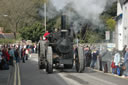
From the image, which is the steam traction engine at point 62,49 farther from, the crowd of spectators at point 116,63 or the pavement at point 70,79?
the crowd of spectators at point 116,63

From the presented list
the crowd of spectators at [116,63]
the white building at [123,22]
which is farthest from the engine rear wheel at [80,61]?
the white building at [123,22]

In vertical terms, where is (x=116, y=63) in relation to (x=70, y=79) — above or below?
above

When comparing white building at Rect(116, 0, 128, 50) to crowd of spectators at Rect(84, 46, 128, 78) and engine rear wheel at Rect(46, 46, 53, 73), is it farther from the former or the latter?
engine rear wheel at Rect(46, 46, 53, 73)

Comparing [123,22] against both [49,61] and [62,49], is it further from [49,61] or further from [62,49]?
[49,61]

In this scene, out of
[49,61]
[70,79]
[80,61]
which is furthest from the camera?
[80,61]

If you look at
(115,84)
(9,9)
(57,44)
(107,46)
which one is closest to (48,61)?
(57,44)

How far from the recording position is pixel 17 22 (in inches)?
2648

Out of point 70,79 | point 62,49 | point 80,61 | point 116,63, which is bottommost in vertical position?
point 70,79

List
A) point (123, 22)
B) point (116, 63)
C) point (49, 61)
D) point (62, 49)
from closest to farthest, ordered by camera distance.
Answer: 1. point (49, 61)
2. point (116, 63)
3. point (62, 49)
4. point (123, 22)

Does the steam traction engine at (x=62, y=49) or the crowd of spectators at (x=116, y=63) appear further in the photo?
the steam traction engine at (x=62, y=49)

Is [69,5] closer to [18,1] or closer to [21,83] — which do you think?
[21,83]

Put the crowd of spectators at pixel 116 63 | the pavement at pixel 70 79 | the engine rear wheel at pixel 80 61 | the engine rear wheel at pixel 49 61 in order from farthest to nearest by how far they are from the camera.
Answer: the engine rear wheel at pixel 80 61
the engine rear wheel at pixel 49 61
the crowd of spectators at pixel 116 63
the pavement at pixel 70 79

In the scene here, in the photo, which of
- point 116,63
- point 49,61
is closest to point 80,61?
point 49,61

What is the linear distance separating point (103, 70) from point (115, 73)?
276cm
